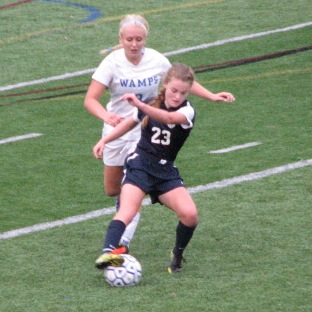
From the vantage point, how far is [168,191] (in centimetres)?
822

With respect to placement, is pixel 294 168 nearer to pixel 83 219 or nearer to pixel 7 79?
pixel 83 219

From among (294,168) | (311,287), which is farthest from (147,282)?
(294,168)

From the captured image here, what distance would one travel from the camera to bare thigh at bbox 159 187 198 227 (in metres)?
8.12

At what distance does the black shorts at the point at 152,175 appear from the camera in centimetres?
820

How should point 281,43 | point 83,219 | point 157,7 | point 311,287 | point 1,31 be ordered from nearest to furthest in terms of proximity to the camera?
point 311,287, point 83,219, point 281,43, point 1,31, point 157,7

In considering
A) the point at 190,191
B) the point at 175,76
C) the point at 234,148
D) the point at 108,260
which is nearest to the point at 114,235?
the point at 108,260

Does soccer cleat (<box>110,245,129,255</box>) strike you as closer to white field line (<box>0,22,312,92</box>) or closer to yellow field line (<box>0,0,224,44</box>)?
white field line (<box>0,22,312,92</box>)

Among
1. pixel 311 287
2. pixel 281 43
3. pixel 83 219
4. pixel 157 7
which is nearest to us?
pixel 311 287

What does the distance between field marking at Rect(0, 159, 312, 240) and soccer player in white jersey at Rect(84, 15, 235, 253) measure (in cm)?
114

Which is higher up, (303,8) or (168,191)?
(168,191)

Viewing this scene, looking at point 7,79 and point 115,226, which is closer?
point 115,226

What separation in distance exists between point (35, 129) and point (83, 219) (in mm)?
3741

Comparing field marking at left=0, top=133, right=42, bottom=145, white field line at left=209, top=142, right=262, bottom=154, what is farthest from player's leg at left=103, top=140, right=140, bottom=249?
field marking at left=0, top=133, right=42, bottom=145

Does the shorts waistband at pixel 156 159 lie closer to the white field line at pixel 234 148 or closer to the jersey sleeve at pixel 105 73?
the jersey sleeve at pixel 105 73
